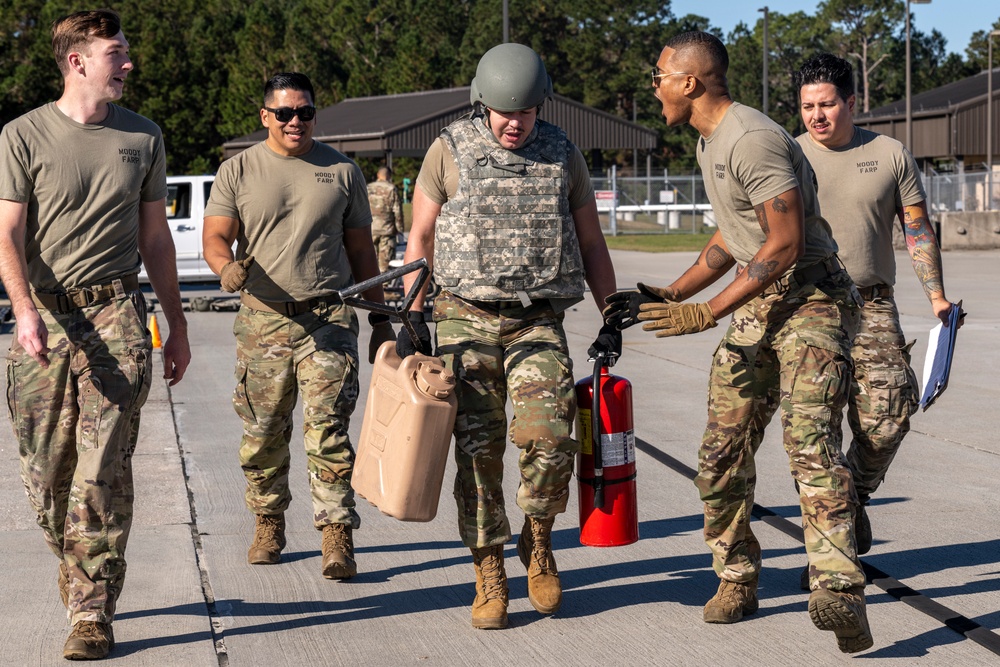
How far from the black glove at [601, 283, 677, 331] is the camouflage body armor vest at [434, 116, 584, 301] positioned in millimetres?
351

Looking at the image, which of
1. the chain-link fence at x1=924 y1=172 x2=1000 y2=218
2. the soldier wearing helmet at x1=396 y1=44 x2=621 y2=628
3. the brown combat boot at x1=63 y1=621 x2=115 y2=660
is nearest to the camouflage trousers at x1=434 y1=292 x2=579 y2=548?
the soldier wearing helmet at x1=396 y1=44 x2=621 y2=628

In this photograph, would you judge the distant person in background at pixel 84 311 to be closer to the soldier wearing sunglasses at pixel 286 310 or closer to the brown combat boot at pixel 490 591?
the soldier wearing sunglasses at pixel 286 310

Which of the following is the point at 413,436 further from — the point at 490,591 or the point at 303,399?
the point at 303,399

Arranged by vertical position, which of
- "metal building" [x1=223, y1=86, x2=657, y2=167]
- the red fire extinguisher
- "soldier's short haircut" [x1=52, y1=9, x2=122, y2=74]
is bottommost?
the red fire extinguisher

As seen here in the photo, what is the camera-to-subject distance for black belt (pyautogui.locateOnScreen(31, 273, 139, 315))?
446 cm

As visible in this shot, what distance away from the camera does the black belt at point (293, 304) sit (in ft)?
18.4

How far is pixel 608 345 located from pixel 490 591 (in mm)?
971

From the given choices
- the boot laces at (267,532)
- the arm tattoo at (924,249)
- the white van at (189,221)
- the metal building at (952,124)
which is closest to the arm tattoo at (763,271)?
the arm tattoo at (924,249)

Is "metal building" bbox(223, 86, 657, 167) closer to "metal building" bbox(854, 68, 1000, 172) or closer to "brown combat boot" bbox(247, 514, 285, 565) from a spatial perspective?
"metal building" bbox(854, 68, 1000, 172)

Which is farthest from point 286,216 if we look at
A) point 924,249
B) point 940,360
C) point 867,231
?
point 940,360

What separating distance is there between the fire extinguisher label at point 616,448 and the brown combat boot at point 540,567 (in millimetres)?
326

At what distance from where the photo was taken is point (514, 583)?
210 inches

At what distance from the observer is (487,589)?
15.7 feet

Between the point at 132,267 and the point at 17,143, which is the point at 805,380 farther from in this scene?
the point at 17,143
